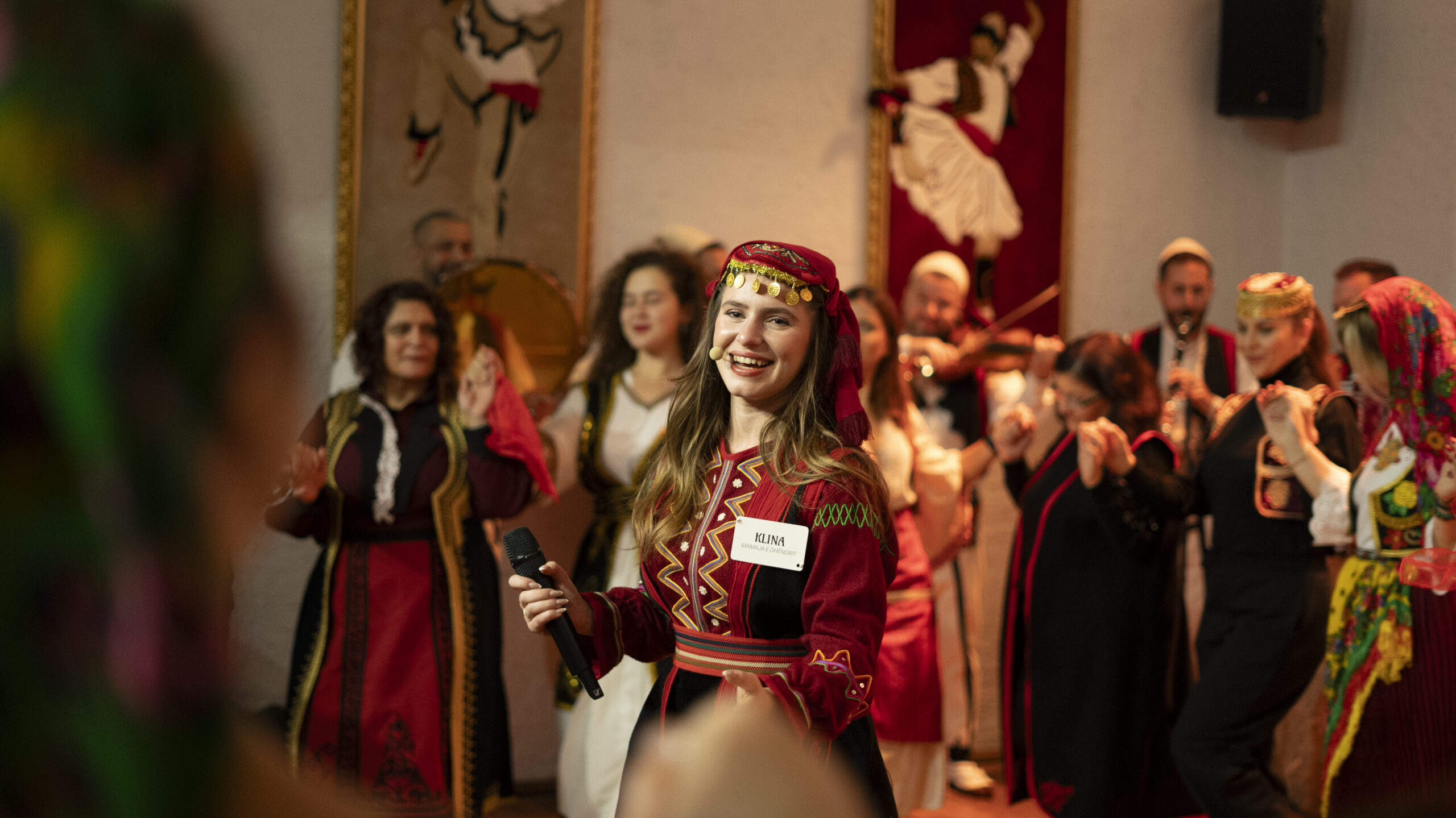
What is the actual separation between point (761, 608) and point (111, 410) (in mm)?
1520

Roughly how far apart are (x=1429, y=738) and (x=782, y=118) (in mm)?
3189

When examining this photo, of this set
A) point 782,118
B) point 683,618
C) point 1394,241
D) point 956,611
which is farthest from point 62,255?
point 1394,241

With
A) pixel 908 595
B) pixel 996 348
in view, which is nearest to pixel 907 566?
pixel 908 595

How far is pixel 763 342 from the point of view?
2041 millimetres

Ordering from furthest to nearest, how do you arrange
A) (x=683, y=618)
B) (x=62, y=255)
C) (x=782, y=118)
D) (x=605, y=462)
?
1. (x=782, y=118)
2. (x=605, y=462)
3. (x=683, y=618)
4. (x=62, y=255)

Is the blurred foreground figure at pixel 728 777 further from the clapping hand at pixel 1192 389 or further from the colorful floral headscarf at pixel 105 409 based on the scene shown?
the clapping hand at pixel 1192 389

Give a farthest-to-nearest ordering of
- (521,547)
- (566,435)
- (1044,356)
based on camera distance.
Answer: (1044,356), (566,435), (521,547)

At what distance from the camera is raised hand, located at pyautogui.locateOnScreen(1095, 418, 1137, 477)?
3.67 meters

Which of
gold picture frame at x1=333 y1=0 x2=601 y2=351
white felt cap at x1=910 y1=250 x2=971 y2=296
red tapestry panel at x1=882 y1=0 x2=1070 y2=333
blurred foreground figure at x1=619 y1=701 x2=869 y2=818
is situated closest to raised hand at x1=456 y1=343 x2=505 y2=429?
gold picture frame at x1=333 y1=0 x2=601 y2=351

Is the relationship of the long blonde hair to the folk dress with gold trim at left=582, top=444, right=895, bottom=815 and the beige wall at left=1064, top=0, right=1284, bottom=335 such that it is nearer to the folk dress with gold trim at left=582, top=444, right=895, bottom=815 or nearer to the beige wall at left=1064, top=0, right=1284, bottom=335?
the folk dress with gold trim at left=582, top=444, right=895, bottom=815

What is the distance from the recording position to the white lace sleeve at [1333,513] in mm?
3229

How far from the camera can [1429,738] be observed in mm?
2953

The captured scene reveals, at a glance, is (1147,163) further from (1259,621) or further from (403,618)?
(403,618)

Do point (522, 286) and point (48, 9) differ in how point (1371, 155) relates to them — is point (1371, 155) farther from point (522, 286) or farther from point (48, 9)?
point (48, 9)
